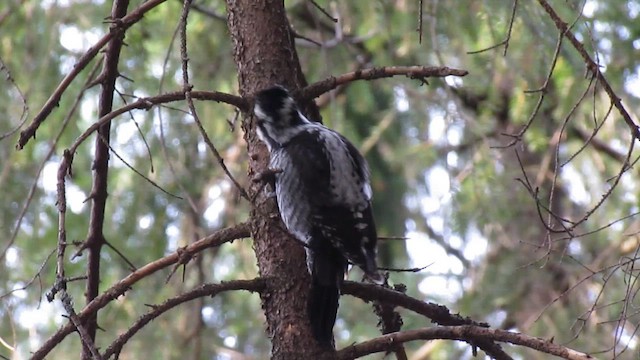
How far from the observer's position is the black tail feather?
2803 millimetres

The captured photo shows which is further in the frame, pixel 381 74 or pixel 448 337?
pixel 381 74

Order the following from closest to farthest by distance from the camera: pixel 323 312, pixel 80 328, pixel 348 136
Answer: pixel 80 328 → pixel 323 312 → pixel 348 136

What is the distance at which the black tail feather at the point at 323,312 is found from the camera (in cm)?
280

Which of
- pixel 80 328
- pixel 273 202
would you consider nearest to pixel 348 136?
pixel 273 202

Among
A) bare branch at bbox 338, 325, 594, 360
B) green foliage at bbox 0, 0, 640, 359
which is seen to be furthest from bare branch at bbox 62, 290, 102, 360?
green foliage at bbox 0, 0, 640, 359

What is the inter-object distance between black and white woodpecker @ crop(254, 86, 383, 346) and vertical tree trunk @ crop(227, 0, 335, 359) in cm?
4

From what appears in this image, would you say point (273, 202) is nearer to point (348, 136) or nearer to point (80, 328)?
point (80, 328)

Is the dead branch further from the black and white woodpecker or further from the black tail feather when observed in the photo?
the black tail feather

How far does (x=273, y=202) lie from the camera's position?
3160 millimetres

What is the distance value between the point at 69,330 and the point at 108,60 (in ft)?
3.02

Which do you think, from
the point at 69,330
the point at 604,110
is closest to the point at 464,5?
the point at 604,110

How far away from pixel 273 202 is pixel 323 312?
0.49m

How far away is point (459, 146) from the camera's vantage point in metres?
7.13

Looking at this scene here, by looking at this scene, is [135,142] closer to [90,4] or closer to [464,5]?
[90,4]
